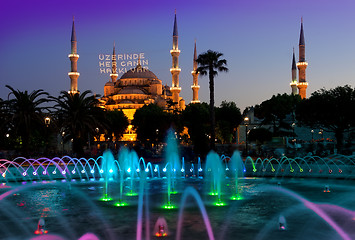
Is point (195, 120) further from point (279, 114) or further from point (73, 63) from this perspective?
point (73, 63)

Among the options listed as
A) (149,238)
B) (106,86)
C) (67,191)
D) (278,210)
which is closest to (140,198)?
(67,191)

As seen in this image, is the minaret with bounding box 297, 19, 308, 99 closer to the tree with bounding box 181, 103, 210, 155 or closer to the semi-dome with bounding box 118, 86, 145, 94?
the tree with bounding box 181, 103, 210, 155

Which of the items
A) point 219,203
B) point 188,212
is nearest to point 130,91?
point 219,203

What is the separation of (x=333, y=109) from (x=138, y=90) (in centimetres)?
7068

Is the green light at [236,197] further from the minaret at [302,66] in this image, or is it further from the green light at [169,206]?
the minaret at [302,66]

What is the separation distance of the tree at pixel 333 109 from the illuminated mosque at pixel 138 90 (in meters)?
39.4

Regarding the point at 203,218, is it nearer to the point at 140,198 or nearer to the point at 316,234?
the point at 316,234

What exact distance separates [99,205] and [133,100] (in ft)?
306

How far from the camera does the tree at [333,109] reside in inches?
1698

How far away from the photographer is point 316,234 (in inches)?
373

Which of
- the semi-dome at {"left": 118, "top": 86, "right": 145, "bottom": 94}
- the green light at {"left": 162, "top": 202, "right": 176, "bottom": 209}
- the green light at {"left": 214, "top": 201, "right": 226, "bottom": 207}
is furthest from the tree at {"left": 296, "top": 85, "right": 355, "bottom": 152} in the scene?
the semi-dome at {"left": 118, "top": 86, "right": 145, "bottom": 94}

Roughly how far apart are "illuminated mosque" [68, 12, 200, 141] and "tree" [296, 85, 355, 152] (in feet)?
129

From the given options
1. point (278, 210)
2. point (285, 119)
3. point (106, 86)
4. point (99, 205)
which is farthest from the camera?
point (106, 86)

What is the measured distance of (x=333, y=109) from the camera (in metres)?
43.9
